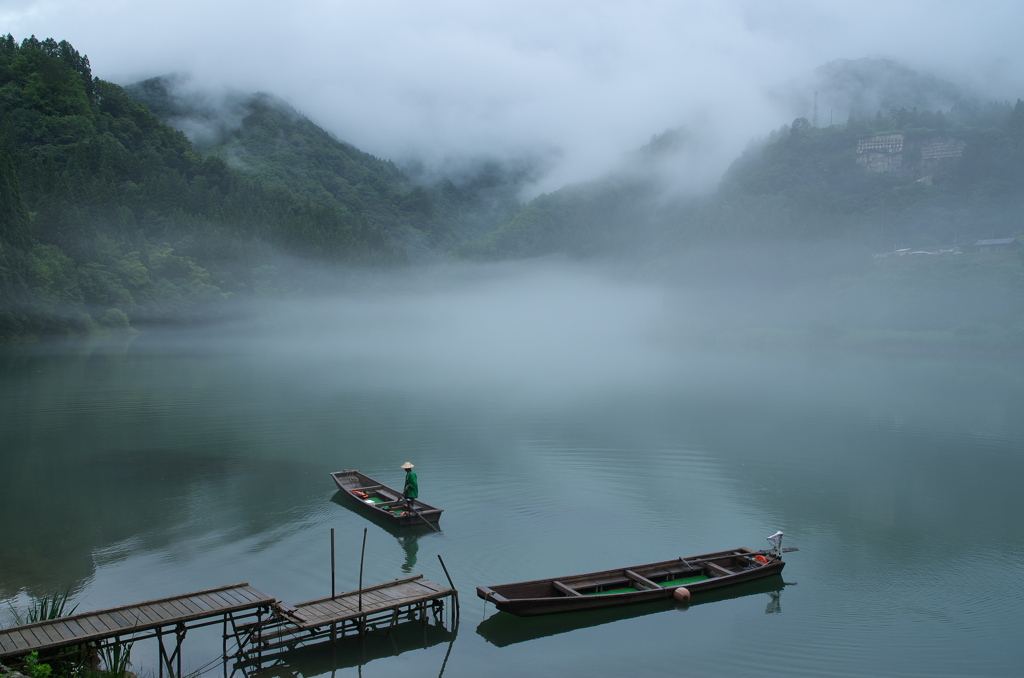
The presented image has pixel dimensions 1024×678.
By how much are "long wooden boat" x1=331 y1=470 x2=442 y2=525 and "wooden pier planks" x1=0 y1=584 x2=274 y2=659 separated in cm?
531

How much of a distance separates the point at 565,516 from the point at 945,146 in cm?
15181

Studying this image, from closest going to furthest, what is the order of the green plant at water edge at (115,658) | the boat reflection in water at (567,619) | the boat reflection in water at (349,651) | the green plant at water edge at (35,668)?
the green plant at water edge at (35,668)
the green plant at water edge at (115,658)
the boat reflection in water at (349,651)
the boat reflection in water at (567,619)

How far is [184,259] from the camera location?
76.5m

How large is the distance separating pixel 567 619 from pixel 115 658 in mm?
6083

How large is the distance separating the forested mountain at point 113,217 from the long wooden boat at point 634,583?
5243cm

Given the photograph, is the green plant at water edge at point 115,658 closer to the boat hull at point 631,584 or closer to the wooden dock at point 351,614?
the wooden dock at point 351,614

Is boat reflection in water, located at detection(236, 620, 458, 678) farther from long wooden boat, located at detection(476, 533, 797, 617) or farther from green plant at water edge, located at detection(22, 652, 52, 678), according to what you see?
green plant at water edge, located at detection(22, 652, 52, 678)

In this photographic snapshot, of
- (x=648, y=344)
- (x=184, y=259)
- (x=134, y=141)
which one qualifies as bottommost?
(x=648, y=344)

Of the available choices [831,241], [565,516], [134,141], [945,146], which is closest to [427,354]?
[565,516]

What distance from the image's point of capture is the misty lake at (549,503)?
11.0m

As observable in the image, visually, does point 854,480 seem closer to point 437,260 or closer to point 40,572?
point 40,572

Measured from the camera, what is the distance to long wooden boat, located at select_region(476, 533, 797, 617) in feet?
36.2

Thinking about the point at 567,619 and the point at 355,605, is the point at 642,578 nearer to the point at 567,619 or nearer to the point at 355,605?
the point at 567,619

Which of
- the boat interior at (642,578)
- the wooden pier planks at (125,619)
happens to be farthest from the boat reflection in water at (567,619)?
the wooden pier planks at (125,619)
